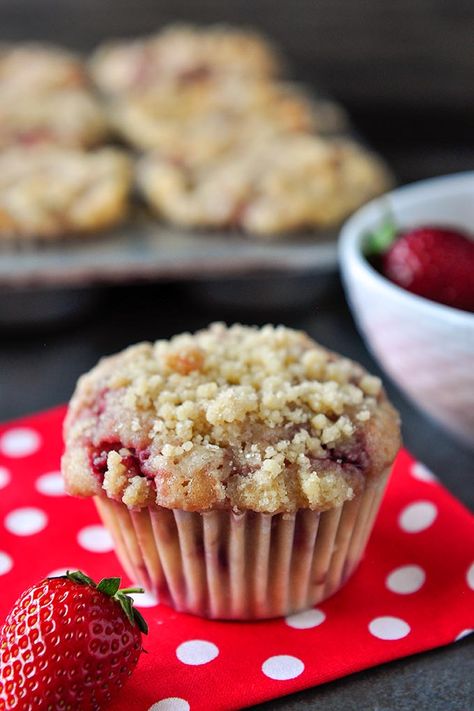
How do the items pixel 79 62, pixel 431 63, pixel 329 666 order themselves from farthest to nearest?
pixel 431 63, pixel 79 62, pixel 329 666

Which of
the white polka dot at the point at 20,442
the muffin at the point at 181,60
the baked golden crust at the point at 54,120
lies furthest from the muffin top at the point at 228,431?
the muffin at the point at 181,60

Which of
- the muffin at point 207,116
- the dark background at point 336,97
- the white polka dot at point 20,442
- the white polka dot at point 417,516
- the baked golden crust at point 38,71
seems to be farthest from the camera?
the baked golden crust at point 38,71

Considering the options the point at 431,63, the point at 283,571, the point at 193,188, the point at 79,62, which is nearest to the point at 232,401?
the point at 283,571

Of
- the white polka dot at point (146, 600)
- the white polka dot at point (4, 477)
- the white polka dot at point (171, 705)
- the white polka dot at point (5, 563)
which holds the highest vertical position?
the white polka dot at point (171, 705)

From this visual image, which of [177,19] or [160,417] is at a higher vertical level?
[160,417]

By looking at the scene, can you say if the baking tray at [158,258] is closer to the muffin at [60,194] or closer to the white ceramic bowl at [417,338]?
the muffin at [60,194]

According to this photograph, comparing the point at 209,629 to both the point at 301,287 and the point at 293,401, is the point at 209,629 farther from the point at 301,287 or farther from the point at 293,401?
the point at 301,287

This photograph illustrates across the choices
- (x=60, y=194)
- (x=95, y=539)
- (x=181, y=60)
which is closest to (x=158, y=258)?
(x=60, y=194)
